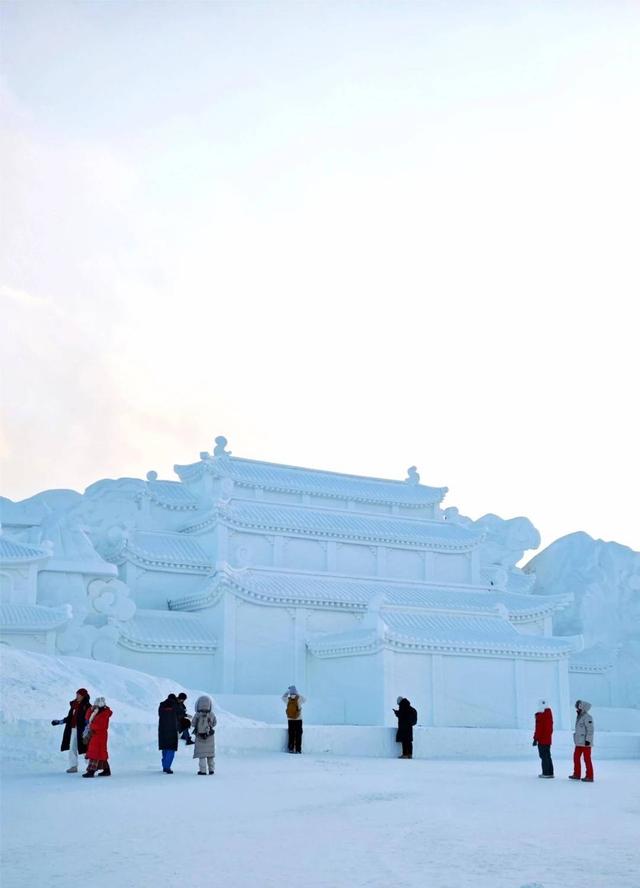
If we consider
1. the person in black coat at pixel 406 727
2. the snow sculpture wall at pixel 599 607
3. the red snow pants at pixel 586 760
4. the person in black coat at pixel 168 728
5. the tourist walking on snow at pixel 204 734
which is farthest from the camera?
the snow sculpture wall at pixel 599 607

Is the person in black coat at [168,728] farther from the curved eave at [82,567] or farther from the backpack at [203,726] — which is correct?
the curved eave at [82,567]

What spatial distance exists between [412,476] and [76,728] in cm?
2873

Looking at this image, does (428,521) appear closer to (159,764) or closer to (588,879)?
(159,764)

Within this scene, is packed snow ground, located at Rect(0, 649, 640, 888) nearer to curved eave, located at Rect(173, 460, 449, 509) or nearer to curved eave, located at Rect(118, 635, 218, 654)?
curved eave, located at Rect(118, 635, 218, 654)

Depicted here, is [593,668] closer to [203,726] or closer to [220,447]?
[220,447]

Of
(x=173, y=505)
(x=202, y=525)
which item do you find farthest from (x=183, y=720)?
(x=173, y=505)

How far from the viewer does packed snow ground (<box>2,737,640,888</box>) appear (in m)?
8.91

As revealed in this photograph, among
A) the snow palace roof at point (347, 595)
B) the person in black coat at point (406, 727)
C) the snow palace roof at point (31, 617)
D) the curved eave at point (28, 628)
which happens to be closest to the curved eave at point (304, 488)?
the snow palace roof at point (347, 595)

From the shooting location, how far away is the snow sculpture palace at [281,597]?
1272 inches

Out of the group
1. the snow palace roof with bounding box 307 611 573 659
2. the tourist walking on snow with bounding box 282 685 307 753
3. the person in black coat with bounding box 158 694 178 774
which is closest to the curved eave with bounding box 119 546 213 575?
the snow palace roof with bounding box 307 611 573 659

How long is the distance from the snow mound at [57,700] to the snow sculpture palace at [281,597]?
A: 7.49m

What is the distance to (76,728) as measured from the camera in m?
16.6

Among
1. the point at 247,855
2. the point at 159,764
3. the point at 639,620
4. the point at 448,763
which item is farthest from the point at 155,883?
the point at 639,620

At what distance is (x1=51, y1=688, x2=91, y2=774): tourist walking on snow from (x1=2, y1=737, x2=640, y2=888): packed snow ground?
1.30 feet
